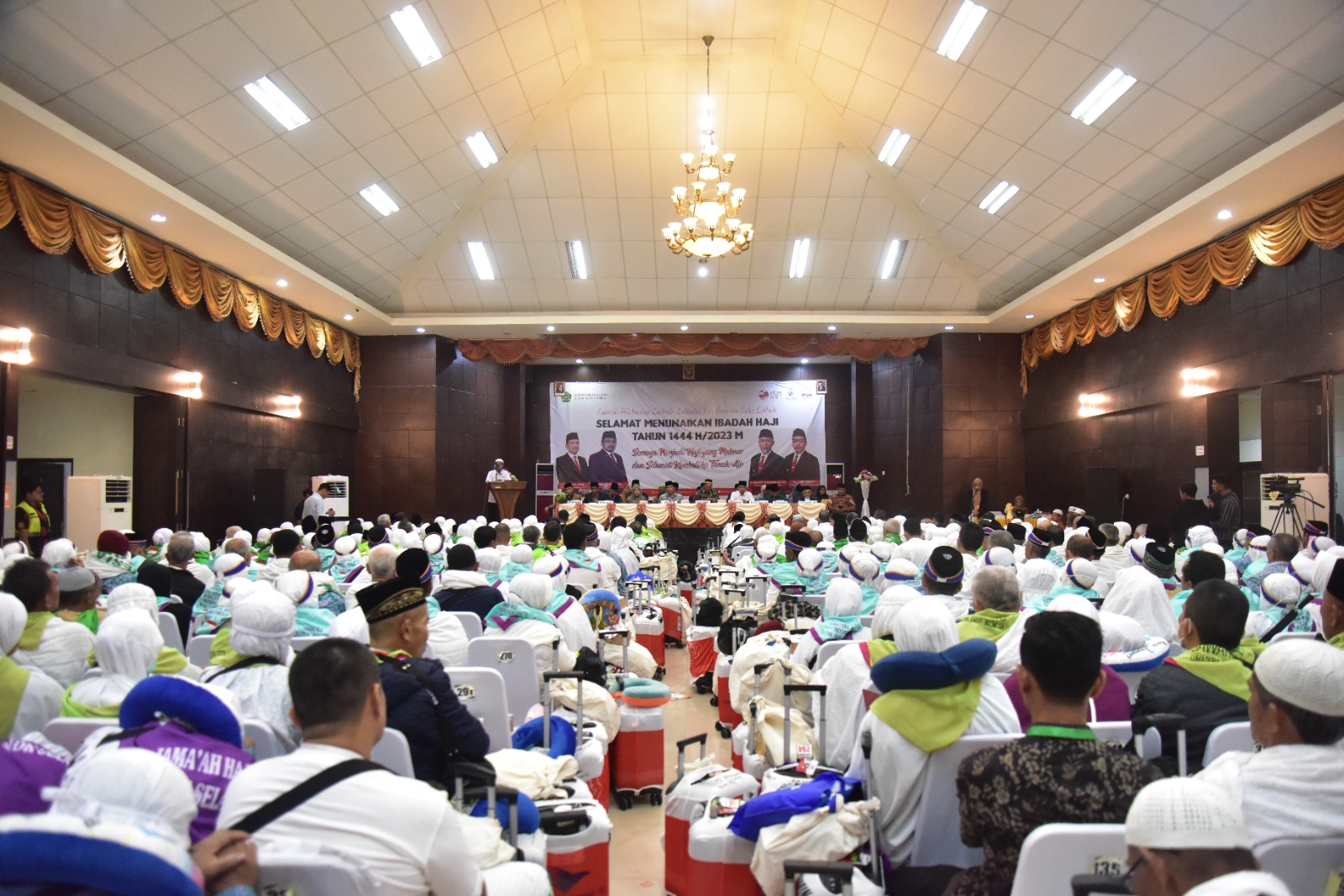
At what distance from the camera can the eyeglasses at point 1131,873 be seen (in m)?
1.12

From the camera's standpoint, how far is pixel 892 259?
48.0 ft

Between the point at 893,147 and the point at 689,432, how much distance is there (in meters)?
8.32

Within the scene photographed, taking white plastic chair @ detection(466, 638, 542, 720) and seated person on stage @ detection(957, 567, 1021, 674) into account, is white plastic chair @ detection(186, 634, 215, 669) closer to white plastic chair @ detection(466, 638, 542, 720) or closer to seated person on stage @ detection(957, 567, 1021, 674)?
white plastic chair @ detection(466, 638, 542, 720)

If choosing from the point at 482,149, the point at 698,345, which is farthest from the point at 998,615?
the point at 698,345

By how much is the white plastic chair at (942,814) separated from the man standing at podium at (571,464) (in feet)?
55.6

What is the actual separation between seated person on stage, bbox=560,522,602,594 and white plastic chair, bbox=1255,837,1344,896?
4.84 meters

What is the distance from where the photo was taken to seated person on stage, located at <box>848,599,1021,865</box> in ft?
7.10

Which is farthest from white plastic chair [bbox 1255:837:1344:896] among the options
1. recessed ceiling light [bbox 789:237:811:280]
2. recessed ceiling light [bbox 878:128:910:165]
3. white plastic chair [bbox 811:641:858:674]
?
recessed ceiling light [bbox 789:237:811:280]

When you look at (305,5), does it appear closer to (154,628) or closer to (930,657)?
(154,628)

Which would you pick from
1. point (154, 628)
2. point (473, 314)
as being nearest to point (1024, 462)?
point (473, 314)

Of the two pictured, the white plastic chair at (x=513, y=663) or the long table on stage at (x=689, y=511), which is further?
the long table on stage at (x=689, y=511)

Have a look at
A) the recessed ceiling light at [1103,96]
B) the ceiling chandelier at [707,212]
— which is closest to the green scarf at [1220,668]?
the recessed ceiling light at [1103,96]

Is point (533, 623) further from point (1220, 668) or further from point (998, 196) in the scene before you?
point (998, 196)

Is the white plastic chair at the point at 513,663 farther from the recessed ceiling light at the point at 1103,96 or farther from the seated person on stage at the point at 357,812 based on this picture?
the recessed ceiling light at the point at 1103,96
